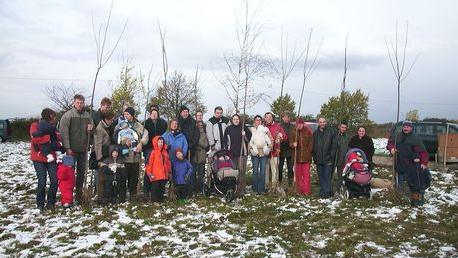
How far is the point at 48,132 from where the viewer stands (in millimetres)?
7785

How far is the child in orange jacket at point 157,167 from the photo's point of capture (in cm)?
839

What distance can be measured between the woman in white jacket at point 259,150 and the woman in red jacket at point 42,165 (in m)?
4.11

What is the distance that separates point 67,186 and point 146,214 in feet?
5.58

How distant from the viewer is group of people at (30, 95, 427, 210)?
7945 mm

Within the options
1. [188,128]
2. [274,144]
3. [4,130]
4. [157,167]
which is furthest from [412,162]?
[4,130]

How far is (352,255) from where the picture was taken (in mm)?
5430

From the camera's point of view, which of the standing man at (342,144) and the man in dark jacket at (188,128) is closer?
the man in dark jacket at (188,128)

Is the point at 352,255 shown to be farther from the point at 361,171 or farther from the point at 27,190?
the point at 27,190

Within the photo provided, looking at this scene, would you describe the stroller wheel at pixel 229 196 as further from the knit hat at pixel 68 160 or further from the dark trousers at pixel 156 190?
the knit hat at pixel 68 160

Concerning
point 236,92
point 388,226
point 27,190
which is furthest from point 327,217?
point 27,190

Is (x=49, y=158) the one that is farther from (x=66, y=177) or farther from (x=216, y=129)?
(x=216, y=129)

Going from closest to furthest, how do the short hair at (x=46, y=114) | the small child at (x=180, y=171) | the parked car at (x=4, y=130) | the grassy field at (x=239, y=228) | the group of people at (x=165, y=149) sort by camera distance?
the grassy field at (x=239, y=228)
the short hair at (x=46, y=114)
the group of people at (x=165, y=149)
the small child at (x=180, y=171)
the parked car at (x=4, y=130)

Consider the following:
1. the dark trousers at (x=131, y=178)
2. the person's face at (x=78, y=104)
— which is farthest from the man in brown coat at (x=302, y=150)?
the person's face at (x=78, y=104)


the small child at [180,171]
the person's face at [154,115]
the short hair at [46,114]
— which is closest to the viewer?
the short hair at [46,114]
